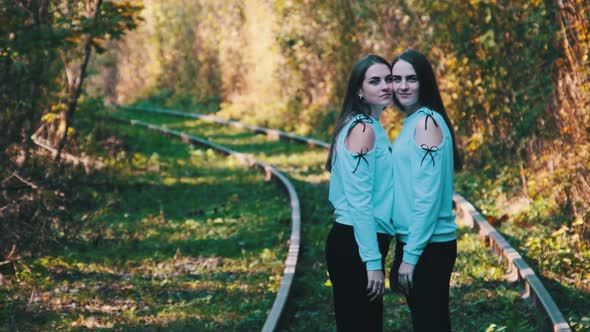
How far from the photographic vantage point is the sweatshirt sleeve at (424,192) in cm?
323

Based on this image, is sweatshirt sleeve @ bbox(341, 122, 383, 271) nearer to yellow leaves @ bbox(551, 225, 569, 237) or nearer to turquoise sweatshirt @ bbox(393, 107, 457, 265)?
turquoise sweatshirt @ bbox(393, 107, 457, 265)

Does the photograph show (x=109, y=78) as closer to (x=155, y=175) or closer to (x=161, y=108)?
(x=161, y=108)

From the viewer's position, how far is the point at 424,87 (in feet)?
11.1

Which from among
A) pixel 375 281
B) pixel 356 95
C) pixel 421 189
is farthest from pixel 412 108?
pixel 375 281

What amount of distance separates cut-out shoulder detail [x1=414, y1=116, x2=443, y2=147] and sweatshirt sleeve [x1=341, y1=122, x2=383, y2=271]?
20cm

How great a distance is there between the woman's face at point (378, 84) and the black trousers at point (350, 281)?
0.57 meters

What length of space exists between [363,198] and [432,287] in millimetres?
485

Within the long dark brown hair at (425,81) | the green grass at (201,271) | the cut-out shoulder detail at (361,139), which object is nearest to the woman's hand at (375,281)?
the cut-out shoulder detail at (361,139)

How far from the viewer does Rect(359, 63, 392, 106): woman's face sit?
338 centimetres

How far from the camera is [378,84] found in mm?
3395

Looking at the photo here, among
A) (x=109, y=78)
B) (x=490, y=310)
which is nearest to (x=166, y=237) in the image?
(x=490, y=310)

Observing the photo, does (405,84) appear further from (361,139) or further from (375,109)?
(361,139)

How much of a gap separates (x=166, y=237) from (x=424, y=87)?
654cm

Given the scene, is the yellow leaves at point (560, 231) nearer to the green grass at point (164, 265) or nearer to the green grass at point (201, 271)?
the green grass at point (201, 271)
